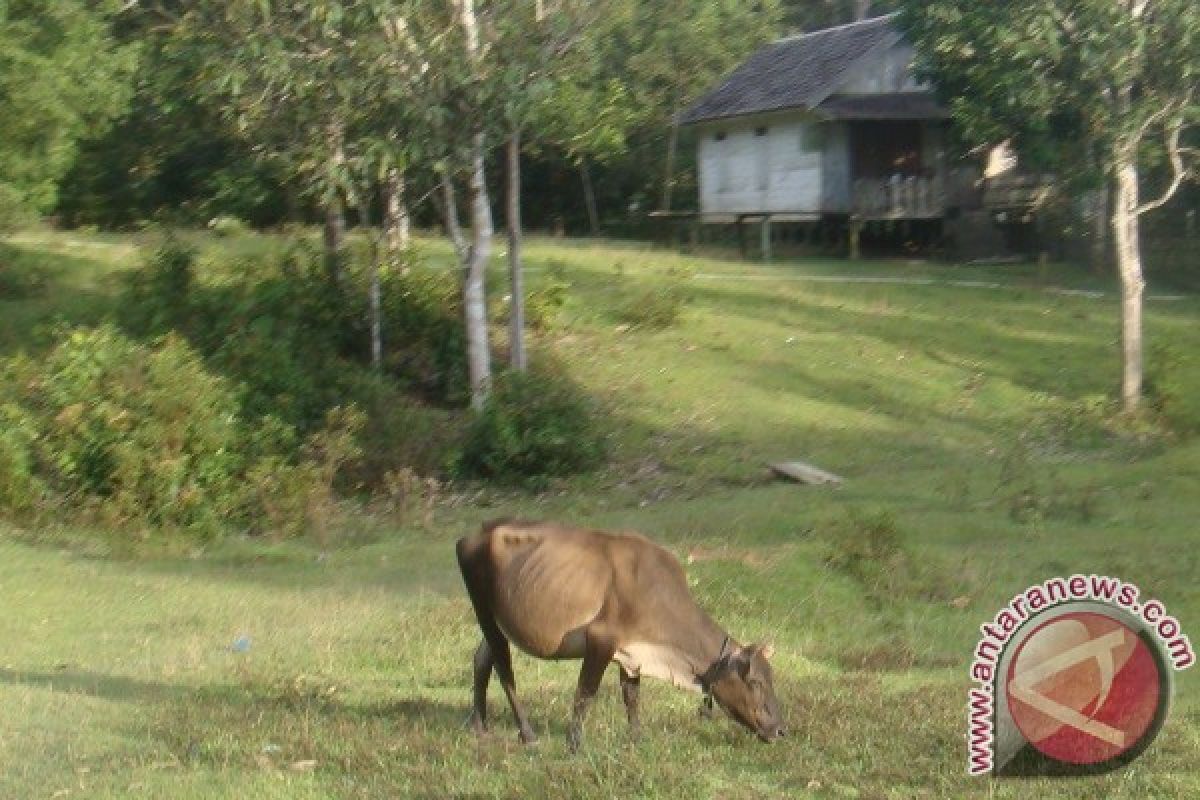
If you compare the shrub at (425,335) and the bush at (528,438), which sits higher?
the shrub at (425,335)

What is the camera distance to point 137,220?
128 ft

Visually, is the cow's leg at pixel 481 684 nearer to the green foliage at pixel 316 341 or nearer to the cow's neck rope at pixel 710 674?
the cow's neck rope at pixel 710 674

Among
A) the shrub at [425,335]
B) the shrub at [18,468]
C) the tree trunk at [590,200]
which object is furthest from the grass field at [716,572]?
the tree trunk at [590,200]

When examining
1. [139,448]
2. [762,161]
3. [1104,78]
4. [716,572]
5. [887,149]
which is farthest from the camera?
[762,161]

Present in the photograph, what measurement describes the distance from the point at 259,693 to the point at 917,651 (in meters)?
4.30

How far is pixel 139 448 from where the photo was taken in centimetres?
1866

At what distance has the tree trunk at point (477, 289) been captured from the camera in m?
22.9

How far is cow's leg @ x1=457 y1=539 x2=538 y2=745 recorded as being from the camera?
336 inches

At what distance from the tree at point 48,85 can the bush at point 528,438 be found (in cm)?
782

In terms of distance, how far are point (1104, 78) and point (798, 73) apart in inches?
678

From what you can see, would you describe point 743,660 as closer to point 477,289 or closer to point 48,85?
point 477,289

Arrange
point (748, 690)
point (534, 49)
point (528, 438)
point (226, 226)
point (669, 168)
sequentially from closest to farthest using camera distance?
point (748, 690), point (528, 438), point (534, 49), point (226, 226), point (669, 168)

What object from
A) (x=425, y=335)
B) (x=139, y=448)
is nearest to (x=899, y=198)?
(x=425, y=335)

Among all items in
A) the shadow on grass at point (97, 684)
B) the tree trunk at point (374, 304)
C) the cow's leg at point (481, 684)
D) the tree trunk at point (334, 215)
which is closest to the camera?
the cow's leg at point (481, 684)
